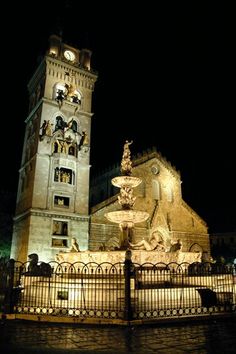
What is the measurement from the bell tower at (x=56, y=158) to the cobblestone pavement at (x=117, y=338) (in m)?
20.8

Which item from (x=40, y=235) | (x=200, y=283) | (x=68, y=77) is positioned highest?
(x=68, y=77)

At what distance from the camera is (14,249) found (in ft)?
104

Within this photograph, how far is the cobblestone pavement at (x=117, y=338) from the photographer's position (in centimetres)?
620

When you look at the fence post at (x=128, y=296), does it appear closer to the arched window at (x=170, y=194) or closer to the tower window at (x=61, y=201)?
the tower window at (x=61, y=201)

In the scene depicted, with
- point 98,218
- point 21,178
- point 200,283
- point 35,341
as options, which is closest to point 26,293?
point 35,341

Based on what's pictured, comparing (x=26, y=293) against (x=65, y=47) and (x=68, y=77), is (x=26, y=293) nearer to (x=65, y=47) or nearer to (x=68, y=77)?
(x=68, y=77)

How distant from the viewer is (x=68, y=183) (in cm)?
3219

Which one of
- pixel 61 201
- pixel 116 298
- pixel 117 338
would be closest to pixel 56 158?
pixel 61 201

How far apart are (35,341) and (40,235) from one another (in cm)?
2259

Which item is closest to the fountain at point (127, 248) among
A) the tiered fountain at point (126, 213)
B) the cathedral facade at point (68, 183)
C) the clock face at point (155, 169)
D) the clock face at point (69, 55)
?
the tiered fountain at point (126, 213)

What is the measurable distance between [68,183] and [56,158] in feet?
9.64

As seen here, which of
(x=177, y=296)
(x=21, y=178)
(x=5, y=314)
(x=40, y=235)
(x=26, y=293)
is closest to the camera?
(x=5, y=314)

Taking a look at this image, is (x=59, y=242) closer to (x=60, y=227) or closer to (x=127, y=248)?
(x=60, y=227)

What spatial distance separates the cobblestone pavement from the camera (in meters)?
6.20
